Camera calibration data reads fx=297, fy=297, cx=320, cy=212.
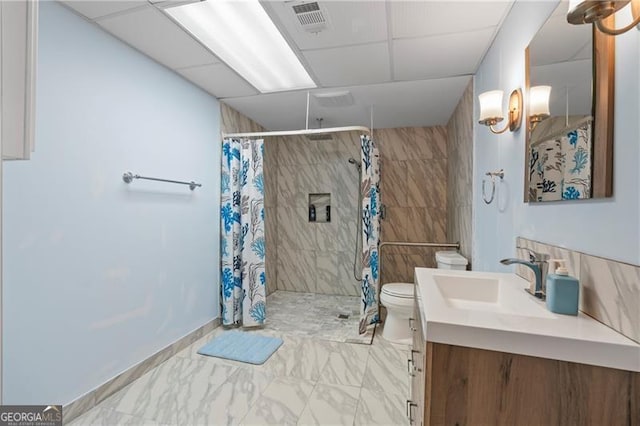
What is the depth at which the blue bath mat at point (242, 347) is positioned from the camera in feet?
7.51

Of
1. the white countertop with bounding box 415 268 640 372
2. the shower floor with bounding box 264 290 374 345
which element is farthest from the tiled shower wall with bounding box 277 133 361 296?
the white countertop with bounding box 415 268 640 372

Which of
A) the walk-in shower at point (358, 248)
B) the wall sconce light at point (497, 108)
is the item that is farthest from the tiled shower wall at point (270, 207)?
the wall sconce light at point (497, 108)

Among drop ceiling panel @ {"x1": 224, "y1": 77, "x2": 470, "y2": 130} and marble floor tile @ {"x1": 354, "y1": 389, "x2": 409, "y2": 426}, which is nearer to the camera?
marble floor tile @ {"x1": 354, "y1": 389, "x2": 409, "y2": 426}

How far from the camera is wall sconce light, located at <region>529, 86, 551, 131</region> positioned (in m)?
1.21

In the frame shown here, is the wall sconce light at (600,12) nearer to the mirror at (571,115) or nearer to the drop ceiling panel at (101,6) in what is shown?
the mirror at (571,115)

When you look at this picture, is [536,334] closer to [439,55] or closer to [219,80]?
[439,55]

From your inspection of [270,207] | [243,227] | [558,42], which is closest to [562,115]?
[558,42]

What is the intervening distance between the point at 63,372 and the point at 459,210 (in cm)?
310

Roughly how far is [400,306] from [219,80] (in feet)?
7.88

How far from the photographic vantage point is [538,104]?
126cm

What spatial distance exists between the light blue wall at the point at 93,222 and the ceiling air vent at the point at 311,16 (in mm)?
1188

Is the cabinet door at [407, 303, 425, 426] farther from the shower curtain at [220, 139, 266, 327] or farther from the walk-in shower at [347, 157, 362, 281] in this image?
the walk-in shower at [347, 157, 362, 281]

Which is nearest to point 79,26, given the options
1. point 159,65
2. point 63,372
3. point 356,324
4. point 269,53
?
point 159,65

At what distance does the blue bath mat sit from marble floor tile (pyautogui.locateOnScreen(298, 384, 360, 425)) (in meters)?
0.57
